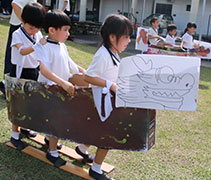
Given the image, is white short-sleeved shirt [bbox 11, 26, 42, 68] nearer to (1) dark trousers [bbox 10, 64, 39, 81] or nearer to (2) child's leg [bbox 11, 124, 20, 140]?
(1) dark trousers [bbox 10, 64, 39, 81]

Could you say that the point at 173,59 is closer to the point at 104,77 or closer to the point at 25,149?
the point at 104,77

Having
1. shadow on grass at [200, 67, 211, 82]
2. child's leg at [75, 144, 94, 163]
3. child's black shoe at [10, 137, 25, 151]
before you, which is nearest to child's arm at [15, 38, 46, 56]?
child's black shoe at [10, 137, 25, 151]

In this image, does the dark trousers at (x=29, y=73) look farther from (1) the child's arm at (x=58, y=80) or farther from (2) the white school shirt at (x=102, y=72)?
(2) the white school shirt at (x=102, y=72)

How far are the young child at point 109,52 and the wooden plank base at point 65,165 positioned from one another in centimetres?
80

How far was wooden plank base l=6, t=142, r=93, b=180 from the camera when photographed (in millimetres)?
2357

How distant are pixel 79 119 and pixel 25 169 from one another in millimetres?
681

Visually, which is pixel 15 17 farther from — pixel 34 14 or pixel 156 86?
pixel 156 86

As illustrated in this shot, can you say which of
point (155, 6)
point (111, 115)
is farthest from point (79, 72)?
point (155, 6)

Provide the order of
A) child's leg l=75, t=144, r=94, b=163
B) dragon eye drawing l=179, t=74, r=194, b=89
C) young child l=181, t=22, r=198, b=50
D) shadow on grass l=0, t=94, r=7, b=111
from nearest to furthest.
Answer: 1. dragon eye drawing l=179, t=74, r=194, b=89
2. child's leg l=75, t=144, r=94, b=163
3. shadow on grass l=0, t=94, r=7, b=111
4. young child l=181, t=22, r=198, b=50

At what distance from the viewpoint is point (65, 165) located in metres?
2.44

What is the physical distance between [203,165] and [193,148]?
365 mm

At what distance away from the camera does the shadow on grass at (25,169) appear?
2.29 metres

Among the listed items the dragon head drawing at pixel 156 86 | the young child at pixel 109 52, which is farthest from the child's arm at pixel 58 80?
the dragon head drawing at pixel 156 86

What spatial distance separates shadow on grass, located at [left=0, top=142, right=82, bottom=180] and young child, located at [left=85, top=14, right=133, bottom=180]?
0.84m
